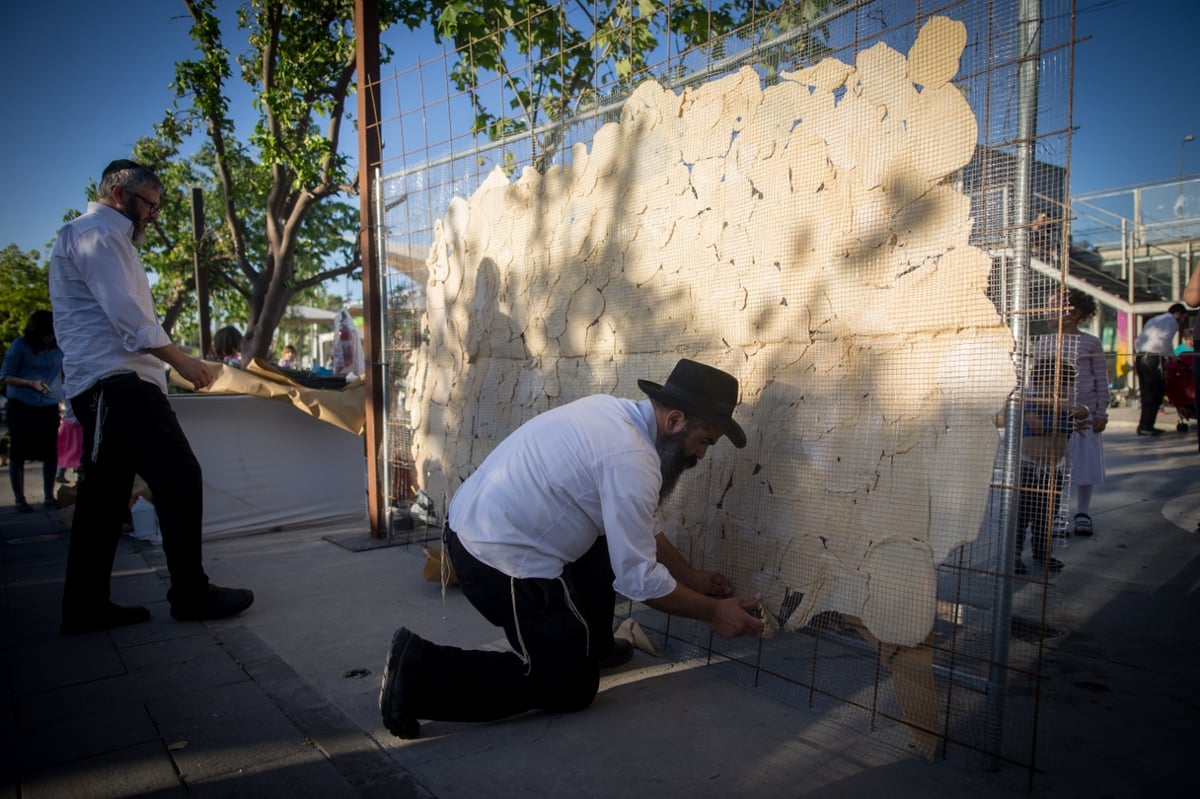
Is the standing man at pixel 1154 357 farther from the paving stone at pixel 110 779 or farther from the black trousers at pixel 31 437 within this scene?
the black trousers at pixel 31 437

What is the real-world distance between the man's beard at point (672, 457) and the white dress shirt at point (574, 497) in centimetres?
5

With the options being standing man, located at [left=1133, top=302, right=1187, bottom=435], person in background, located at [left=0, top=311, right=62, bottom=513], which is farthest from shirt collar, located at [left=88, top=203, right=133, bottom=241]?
standing man, located at [left=1133, top=302, right=1187, bottom=435]

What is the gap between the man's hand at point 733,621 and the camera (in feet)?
7.51

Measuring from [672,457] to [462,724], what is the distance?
113 centimetres

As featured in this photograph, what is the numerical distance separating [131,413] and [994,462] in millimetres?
3367

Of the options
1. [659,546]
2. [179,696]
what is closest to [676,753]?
[659,546]

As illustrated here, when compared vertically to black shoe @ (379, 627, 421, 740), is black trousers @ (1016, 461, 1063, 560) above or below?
above

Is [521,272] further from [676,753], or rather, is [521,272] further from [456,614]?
[676,753]

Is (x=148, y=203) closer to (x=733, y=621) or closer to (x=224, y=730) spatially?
(x=224, y=730)

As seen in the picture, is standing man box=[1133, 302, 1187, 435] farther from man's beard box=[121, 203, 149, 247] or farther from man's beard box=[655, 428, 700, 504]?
man's beard box=[121, 203, 149, 247]

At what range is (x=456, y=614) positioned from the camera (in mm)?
3551

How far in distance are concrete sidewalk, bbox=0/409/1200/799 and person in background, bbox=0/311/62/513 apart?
344 centimetres

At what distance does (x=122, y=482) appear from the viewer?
3.29 meters

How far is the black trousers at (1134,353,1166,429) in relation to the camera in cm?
1062
